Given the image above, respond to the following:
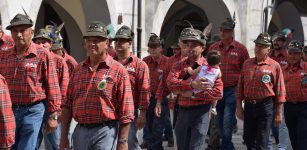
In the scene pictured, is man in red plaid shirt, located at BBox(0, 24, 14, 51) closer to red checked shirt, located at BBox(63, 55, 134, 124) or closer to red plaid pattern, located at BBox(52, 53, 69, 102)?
red plaid pattern, located at BBox(52, 53, 69, 102)

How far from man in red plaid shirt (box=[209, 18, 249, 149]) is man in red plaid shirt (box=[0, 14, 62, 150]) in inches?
128

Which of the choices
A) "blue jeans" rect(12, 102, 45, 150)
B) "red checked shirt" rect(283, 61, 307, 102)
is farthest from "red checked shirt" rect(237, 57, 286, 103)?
"blue jeans" rect(12, 102, 45, 150)

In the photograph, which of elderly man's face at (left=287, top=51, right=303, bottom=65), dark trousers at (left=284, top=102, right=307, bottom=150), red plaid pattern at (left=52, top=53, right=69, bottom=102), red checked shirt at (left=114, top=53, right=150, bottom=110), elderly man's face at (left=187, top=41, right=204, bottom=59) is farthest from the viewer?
elderly man's face at (left=287, top=51, right=303, bottom=65)

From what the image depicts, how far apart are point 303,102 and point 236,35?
9.29 m

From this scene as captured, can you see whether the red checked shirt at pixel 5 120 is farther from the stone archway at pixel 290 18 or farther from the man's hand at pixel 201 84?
the stone archway at pixel 290 18

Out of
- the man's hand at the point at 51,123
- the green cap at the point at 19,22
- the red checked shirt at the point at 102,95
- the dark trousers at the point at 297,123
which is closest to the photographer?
the red checked shirt at the point at 102,95

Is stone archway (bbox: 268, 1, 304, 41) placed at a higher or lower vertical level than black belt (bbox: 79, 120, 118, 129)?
higher

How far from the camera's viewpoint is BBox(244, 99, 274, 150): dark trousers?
7.16 meters

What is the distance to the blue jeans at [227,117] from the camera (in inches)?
320


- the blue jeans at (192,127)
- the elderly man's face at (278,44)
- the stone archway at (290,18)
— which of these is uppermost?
the stone archway at (290,18)

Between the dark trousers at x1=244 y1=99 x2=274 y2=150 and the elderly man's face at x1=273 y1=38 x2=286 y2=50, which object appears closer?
the dark trousers at x1=244 y1=99 x2=274 y2=150

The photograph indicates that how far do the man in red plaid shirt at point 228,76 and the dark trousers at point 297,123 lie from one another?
2.76 feet

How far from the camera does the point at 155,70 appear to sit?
9578 mm

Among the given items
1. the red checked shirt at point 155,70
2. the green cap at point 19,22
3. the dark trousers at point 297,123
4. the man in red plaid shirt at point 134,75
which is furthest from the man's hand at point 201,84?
the red checked shirt at point 155,70
